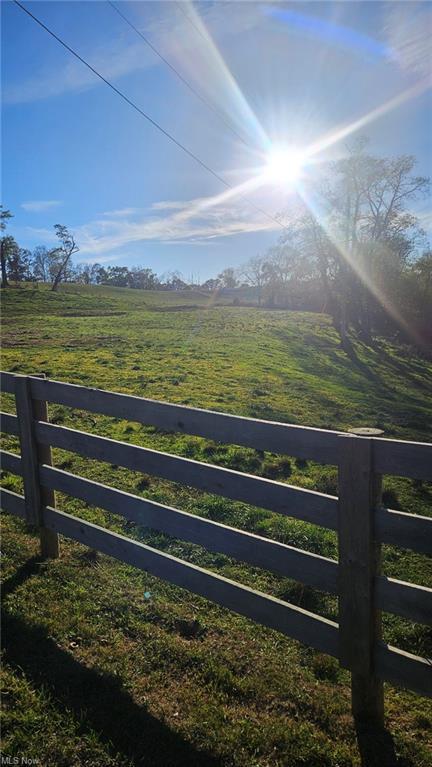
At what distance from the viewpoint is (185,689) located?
110 inches

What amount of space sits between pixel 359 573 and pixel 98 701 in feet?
5.44

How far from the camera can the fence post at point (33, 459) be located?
4012 mm

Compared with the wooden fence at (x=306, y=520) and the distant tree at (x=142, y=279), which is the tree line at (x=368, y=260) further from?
the distant tree at (x=142, y=279)

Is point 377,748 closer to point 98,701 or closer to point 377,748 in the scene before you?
point 377,748

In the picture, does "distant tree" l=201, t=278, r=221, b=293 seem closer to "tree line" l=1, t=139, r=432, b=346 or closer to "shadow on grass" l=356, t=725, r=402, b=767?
"tree line" l=1, t=139, r=432, b=346

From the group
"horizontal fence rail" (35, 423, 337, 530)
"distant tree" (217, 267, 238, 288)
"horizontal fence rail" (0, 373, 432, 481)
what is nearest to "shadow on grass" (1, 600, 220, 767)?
"horizontal fence rail" (35, 423, 337, 530)

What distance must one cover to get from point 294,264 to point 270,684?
3433cm

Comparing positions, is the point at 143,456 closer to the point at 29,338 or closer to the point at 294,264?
the point at 29,338

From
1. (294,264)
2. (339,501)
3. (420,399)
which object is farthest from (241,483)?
(294,264)

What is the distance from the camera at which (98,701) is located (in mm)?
2682

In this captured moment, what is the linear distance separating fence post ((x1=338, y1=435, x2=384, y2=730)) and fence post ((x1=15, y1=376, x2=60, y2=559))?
2.68 meters

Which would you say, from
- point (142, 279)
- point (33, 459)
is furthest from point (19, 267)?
point (33, 459)

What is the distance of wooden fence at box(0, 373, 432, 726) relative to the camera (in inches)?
91.5

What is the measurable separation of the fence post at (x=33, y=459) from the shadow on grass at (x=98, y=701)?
86 cm
